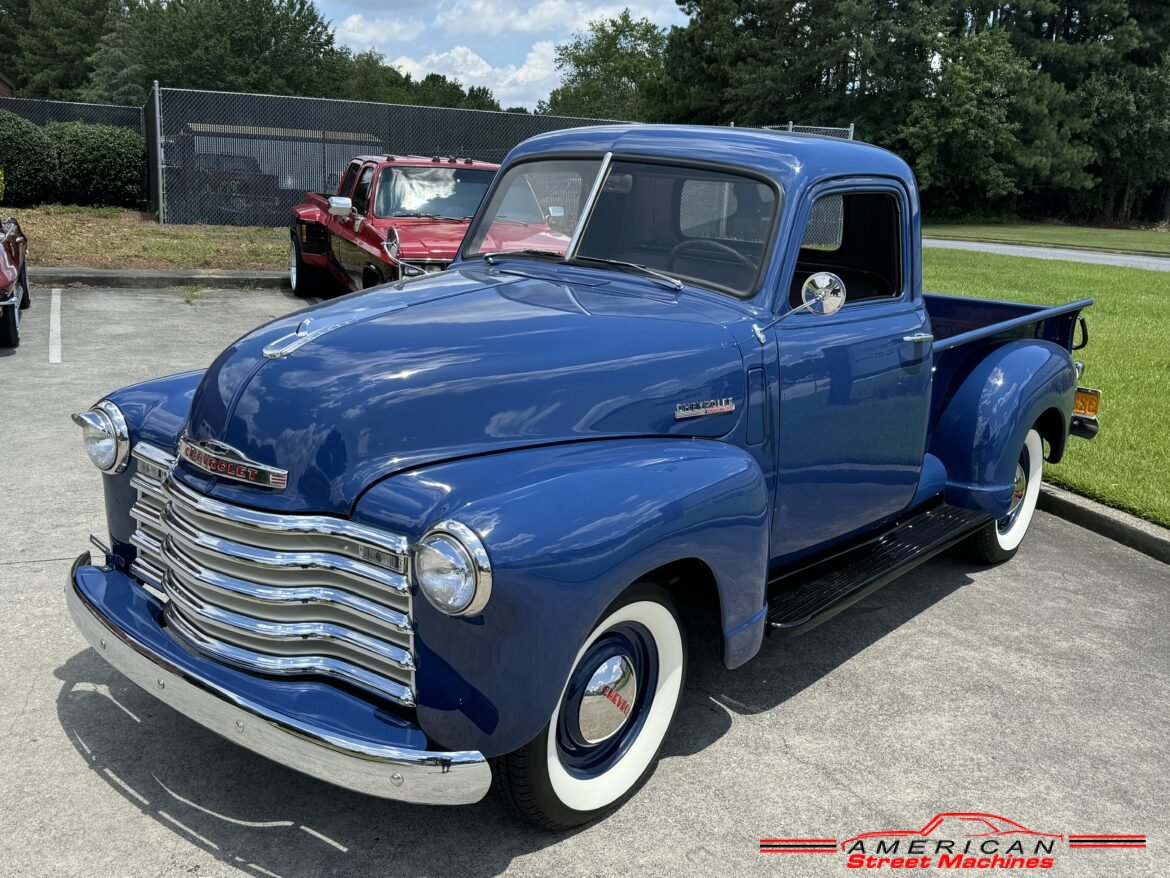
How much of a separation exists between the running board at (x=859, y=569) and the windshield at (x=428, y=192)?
22.9 feet

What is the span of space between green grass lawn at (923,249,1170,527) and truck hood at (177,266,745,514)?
3937 millimetres

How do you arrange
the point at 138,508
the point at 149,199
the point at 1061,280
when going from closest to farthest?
the point at 138,508
the point at 1061,280
the point at 149,199

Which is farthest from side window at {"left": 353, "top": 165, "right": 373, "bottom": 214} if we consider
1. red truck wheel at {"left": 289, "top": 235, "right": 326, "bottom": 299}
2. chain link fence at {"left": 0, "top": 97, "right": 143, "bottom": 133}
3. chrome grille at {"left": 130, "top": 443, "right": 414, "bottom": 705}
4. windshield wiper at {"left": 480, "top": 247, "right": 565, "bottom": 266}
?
chain link fence at {"left": 0, "top": 97, "right": 143, "bottom": 133}

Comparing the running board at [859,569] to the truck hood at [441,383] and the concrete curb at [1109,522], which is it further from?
the concrete curb at [1109,522]

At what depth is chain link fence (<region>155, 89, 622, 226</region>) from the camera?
1744 cm

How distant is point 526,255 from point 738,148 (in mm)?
919

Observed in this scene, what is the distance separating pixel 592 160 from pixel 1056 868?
9.53 ft

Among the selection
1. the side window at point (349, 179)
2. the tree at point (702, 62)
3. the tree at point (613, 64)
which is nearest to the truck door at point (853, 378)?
the side window at point (349, 179)

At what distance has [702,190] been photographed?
3.95 m

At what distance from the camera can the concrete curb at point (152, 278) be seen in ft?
40.8

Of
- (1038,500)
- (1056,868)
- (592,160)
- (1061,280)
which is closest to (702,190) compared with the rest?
(592,160)

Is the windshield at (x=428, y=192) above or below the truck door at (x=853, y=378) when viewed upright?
above

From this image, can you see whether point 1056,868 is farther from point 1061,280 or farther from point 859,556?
point 1061,280

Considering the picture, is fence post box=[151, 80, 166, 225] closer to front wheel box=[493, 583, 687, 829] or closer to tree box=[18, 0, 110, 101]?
front wheel box=[493, 583, 687, 829]
